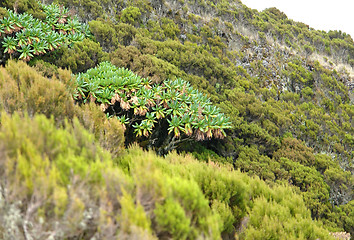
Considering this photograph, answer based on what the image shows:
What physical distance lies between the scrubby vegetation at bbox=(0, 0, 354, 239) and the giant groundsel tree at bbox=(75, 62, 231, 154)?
5cm

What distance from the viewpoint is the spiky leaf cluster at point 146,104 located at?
6465 millimetres

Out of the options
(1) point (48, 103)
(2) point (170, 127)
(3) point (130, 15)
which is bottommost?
(2) point (170, 127)

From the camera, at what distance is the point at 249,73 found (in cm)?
1577

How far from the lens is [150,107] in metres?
7.23

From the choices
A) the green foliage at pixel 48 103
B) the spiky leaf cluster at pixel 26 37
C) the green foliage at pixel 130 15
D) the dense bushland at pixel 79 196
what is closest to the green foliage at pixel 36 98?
the green foliage at pixel 48 103

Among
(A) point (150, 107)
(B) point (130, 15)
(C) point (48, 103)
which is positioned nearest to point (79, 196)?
(C) point (48, 103)

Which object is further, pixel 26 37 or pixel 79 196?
pixel 26 37

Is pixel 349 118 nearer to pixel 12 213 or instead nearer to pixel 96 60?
pixel 96 60

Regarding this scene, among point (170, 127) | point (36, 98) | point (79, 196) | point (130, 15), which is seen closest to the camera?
point (79, 196)

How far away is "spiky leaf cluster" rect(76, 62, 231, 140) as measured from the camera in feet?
21.2

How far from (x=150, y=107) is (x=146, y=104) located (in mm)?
372

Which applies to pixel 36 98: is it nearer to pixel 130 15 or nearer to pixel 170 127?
pixel 170 127

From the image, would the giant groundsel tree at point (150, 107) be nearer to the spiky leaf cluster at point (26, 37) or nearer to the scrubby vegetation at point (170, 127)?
the scrubby vegetation at point (170, 127)

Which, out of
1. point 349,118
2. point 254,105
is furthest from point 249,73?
point 349,118
